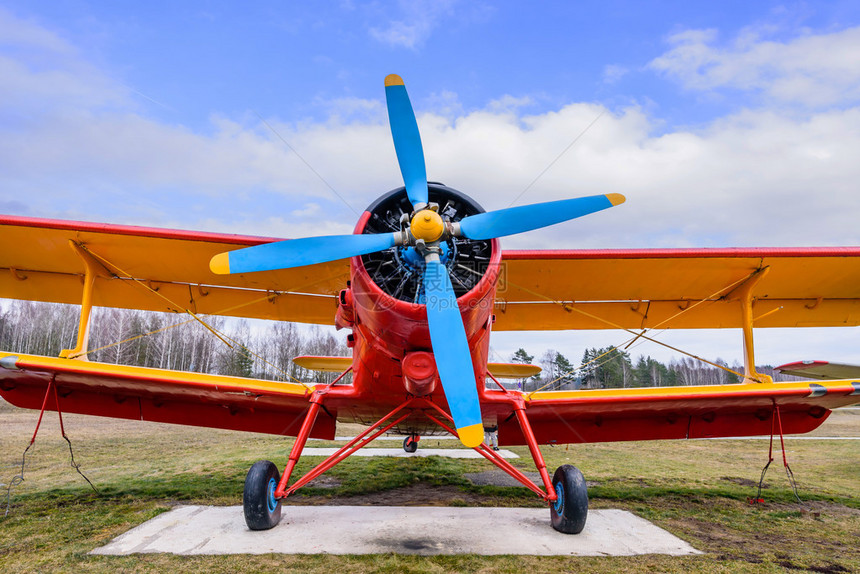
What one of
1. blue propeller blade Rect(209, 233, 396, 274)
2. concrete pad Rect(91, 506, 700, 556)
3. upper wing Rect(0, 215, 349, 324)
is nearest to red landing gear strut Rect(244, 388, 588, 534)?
concrete pad Rect(91, 506, 700, 556)

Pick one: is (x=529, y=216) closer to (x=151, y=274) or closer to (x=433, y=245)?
(x=433, y=245)

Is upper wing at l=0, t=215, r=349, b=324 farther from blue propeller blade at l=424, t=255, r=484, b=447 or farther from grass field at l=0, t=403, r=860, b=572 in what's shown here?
grass field at l=0, t=403, r=860, b=572

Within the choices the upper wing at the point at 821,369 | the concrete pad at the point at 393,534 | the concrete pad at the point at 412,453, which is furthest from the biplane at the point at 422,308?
the concrete pad at the point at 412,453

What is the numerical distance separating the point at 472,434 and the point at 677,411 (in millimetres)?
4031

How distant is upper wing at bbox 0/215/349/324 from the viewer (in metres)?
6.18

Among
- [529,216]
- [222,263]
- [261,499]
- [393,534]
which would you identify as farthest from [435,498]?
[222,263]

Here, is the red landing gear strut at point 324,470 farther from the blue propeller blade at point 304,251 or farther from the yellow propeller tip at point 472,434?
the blue propeller blade at point 304,251

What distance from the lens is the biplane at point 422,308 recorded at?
454 cm

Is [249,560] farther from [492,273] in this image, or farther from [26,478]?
[26,478]

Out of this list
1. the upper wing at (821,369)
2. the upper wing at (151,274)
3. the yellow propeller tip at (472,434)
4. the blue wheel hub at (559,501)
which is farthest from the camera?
the upper wing at (821,369)

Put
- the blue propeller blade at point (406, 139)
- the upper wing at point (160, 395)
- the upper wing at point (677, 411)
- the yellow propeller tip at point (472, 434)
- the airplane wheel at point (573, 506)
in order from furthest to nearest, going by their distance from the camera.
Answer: the upper wing at point (677, 411) → the upper wing at point (160, 395) → the airplane wheel at point (573, 506) → the blue propeller blade at point (406, 139) → the yellow propeller tip at point (472, 434)

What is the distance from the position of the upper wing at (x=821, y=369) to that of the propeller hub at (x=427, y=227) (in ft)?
34.8

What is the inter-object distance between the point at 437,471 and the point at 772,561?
5.88 meters

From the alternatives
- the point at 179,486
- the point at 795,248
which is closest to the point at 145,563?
the point at 179,486
